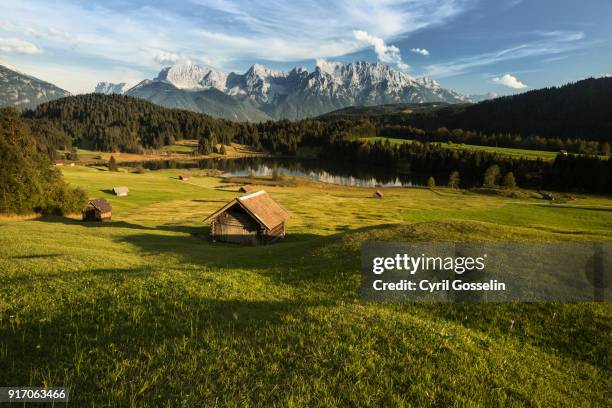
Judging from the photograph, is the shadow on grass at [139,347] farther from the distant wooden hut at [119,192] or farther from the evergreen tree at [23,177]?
the distant wooden hut at [119,192]

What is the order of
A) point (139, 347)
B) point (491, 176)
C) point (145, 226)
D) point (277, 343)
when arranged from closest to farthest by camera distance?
point (139, 347) < point (277, 343) < point (145, 226) < point (491, 176)

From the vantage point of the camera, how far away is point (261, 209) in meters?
45.1

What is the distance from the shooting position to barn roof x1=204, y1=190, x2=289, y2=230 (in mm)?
43219

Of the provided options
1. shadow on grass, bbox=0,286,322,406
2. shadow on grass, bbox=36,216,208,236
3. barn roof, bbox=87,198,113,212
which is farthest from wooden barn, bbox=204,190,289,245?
shadow on grass, bbox=0,286,322,406

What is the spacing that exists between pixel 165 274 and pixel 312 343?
955 centimetres

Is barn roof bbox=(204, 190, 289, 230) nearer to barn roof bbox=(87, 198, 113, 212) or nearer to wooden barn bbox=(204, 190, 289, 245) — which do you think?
wooden barn bbox=(204, 190, 289, 245)

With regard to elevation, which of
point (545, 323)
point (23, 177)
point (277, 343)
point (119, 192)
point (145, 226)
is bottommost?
point (145, 226)

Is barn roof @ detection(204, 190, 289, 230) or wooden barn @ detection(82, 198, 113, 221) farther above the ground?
barn roof @ detection(204, 190, 289, 230)

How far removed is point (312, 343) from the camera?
27.1 ft

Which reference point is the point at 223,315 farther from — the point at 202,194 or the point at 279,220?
the point at 202,194

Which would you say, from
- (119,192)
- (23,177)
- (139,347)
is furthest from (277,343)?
(119,192)

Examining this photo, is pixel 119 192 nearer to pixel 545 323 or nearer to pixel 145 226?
pixel 145 226

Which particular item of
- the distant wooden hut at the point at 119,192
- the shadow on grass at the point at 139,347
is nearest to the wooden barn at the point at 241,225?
the shadow on grass at the point at 139,347

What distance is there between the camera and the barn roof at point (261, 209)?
43.2 metres
